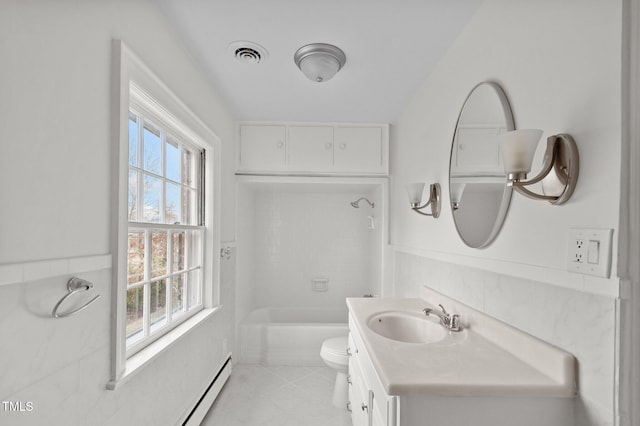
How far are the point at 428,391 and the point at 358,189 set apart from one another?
286 cm

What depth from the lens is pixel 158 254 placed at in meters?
1.90

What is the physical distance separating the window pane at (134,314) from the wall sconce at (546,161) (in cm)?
172

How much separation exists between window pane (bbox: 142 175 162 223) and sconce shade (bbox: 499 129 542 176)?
1669 millimetres

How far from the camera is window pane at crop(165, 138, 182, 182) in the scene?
6.64 feet

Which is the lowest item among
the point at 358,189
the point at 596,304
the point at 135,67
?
the point at 596,304

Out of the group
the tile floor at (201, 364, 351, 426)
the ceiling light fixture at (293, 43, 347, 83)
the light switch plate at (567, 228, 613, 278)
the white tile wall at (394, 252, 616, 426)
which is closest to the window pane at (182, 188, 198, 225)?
the ceiling light fixture at (293, 43, 347, 83)

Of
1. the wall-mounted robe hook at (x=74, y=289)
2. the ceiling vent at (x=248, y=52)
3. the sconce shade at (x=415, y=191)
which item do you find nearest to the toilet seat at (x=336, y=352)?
the sconce shade at (x=415, y=191)

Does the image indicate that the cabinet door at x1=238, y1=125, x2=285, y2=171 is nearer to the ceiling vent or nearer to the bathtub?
the ceiling vent

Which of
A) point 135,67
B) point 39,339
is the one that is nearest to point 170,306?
point 39,339

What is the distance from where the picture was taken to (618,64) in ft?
2.79

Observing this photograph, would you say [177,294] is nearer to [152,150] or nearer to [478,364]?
[152,150]

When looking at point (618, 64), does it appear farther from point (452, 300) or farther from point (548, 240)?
point (452, 300)

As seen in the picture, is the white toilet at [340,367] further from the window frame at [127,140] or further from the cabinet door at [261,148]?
the cabinet door at [261,148]

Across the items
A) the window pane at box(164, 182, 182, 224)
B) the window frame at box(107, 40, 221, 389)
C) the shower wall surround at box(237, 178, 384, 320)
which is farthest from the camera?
the shower wall surround at box(237, 178, 384, 320)
